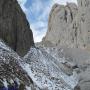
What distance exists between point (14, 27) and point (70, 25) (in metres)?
87.0

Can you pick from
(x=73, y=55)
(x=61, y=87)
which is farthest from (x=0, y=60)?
(x=73, y=55)

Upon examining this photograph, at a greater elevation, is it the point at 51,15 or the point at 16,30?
the point at 16,30

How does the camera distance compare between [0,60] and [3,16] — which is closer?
[0,60]

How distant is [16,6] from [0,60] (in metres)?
19.7

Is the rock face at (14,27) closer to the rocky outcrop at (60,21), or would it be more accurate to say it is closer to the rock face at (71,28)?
the rock face at (71,28)

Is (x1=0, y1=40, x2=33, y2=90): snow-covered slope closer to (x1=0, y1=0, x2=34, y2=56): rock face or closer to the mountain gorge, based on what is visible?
the mountain gorge

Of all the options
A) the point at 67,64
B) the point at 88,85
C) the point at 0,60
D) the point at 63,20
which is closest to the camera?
the point at 88,85

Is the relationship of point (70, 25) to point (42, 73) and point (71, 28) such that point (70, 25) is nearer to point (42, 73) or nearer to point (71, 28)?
point (71, 28)

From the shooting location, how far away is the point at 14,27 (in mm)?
47688

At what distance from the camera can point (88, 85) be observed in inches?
698

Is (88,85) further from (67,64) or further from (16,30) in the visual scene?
(67,64)

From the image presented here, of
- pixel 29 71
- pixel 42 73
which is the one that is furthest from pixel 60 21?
pixel 29 71

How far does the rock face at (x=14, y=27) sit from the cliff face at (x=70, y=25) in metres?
60.4

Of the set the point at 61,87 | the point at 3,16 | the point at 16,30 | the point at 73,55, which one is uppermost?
the point at 3,16
